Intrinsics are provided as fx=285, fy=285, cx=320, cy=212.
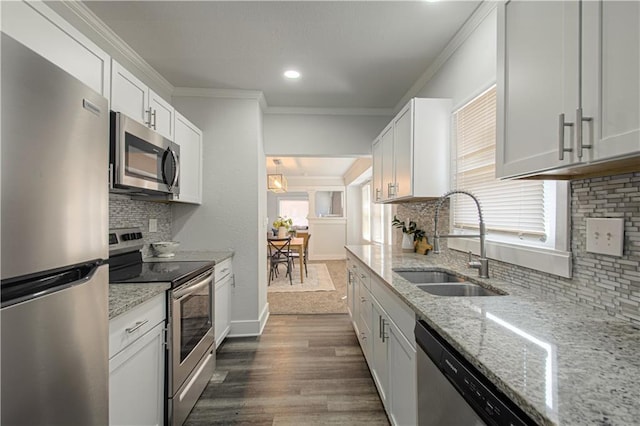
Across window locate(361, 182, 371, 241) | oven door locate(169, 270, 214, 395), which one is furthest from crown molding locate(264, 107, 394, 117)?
window locate(361, 182, 371, 241)

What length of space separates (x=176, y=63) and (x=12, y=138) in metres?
2.13

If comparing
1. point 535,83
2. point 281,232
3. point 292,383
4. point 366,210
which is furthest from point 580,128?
point 366,210

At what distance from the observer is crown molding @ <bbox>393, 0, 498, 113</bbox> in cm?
168

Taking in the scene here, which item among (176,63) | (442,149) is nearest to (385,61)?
(442,149)

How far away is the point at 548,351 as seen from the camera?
0.75 m

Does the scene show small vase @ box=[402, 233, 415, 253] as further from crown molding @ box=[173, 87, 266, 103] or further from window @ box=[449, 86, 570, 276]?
crown molding @ box=[173, 87, 266, 103]

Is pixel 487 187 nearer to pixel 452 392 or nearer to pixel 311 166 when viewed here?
pixel 452 392

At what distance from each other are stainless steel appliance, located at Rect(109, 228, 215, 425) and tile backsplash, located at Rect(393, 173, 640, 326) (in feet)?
6.12

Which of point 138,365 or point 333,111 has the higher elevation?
point 333,111

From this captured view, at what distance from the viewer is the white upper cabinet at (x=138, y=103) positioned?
5.38 feet

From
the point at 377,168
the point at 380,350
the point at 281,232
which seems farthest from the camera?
the point at 281,232

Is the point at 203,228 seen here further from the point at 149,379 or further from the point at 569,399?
the point at 569,399

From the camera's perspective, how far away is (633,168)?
88cm

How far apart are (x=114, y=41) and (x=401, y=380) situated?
2845 mm
